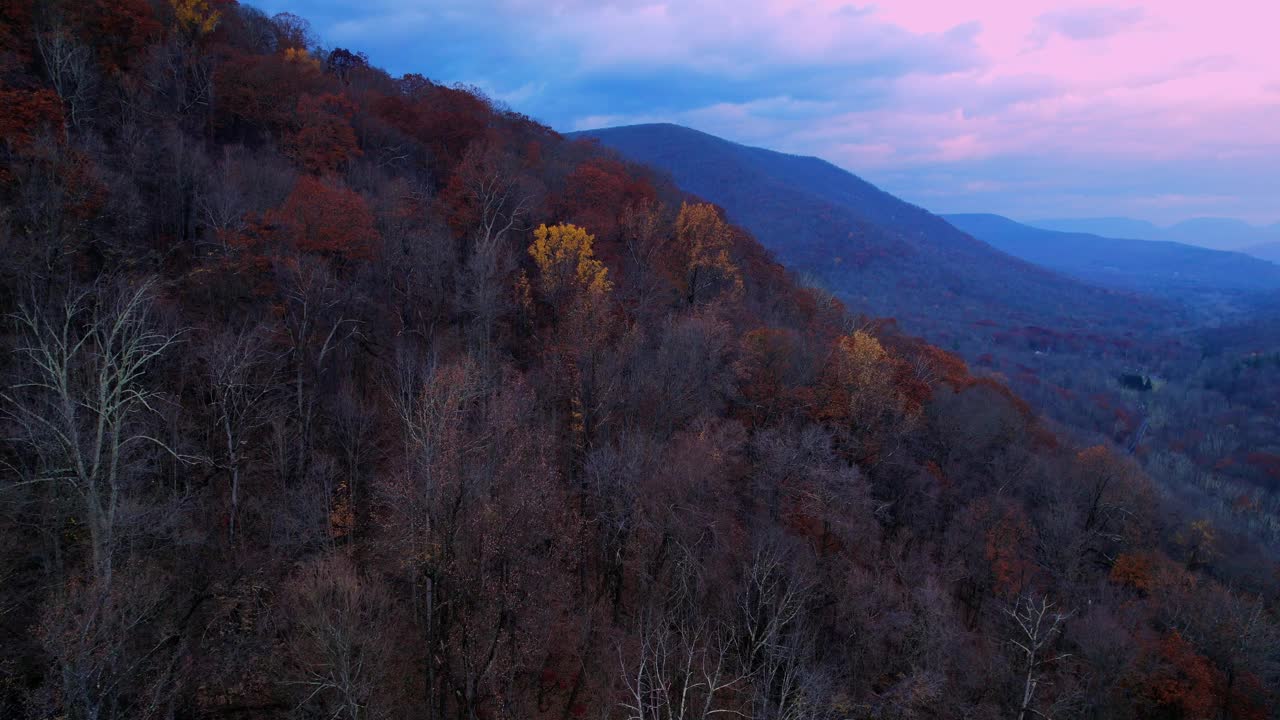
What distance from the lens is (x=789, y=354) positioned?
107ft

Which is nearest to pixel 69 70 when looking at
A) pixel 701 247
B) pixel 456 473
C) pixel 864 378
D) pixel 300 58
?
pixel 300 58

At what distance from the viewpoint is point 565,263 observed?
3231 cm

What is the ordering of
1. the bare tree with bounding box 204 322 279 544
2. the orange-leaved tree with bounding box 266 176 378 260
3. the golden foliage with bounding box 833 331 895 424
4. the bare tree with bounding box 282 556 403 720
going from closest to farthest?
the bare tree with bounding box 282 556 403 720 → the bare tree with bounding box 204 322 279 544 → the orange-leaved tree with bounding box 266 176 378 260 → the golden foliage with bounding box 833 331 895 424

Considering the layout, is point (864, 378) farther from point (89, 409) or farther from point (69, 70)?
point (69, 70)

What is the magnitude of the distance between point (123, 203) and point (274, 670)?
18800mm

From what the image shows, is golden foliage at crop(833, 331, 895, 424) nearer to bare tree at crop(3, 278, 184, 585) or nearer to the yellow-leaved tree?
the yellow-leaved tree

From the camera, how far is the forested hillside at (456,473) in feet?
50.4

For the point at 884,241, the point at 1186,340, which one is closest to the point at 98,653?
the point at 884,241

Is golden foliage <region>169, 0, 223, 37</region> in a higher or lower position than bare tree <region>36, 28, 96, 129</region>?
higher

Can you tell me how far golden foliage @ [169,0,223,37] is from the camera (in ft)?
121

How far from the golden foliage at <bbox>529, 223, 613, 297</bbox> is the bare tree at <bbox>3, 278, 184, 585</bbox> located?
17289 millimetres

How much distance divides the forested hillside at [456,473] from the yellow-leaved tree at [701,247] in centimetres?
26

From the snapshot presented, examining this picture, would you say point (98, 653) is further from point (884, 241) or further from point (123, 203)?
point (884, 241)

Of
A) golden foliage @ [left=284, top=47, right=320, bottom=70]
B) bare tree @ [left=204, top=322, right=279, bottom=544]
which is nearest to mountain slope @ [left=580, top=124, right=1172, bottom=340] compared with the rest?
golden foliage @ [left=284, top=47, right=320, bottom=70]
